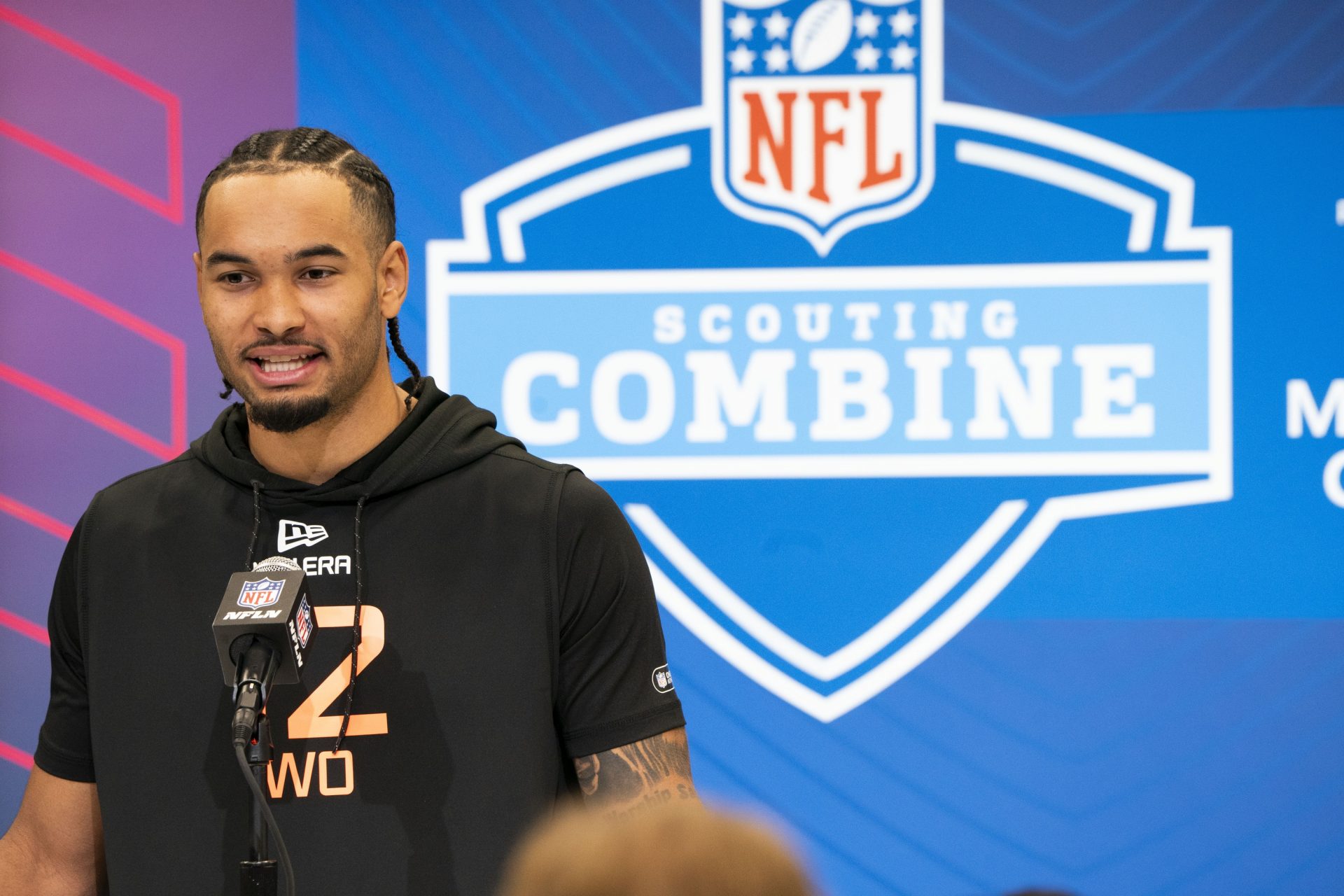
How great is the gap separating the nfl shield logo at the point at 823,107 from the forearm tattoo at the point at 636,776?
1.37m

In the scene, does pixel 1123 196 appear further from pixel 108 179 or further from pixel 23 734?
pixel 23 734

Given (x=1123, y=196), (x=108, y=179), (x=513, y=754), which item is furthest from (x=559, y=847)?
(x=108, y=179)

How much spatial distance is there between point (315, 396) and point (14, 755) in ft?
5.43

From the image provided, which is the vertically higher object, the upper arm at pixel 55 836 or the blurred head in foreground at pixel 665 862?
the blurred head in foreground at pixel 665 862

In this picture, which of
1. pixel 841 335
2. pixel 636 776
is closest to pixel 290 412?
pixel 636 776

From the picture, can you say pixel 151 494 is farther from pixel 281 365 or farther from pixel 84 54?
pixel 84 54

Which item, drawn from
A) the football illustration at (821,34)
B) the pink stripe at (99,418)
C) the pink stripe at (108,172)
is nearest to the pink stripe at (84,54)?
the pink stripe at (108,172)

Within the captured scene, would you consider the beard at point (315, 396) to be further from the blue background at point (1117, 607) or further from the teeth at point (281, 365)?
the blue background at point (1117, 607)

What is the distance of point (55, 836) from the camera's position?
58.0 inches

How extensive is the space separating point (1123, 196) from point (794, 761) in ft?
3.98

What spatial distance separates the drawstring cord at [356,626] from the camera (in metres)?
1.39

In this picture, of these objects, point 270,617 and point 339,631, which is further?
point 339,631

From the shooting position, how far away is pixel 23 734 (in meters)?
2.64

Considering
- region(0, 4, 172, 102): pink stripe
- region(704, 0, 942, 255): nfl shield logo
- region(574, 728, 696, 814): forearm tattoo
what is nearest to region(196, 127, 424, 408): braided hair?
region(574, 728, 696, 814): forearm tattoo
